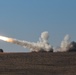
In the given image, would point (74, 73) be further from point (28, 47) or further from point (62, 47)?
point (62, 47)

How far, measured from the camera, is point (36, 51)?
5054 inches

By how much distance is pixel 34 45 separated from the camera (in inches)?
4904

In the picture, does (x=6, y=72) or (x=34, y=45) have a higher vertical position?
(x=34, y=45)

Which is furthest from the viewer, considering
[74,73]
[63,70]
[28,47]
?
[28,47]

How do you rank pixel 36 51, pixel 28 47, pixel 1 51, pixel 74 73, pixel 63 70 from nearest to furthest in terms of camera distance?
pixel 74 73
pixel 63 70
pixel 28 47
pixel 36 51
pixel 1 51

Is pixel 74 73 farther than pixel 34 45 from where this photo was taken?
No

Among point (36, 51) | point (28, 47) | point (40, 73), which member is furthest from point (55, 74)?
point (36, 51)

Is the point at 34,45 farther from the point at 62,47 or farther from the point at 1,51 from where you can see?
the point at 1,51

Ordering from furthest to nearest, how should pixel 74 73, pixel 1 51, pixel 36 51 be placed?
pixel 1 51 < pixel 36 51 < pixel 74 73

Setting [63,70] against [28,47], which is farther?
[28,47]

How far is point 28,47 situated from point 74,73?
165 feet

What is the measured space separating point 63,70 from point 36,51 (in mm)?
52503

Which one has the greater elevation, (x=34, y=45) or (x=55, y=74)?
(x=34, y=45)

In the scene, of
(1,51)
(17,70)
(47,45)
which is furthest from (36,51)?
(17,70)
